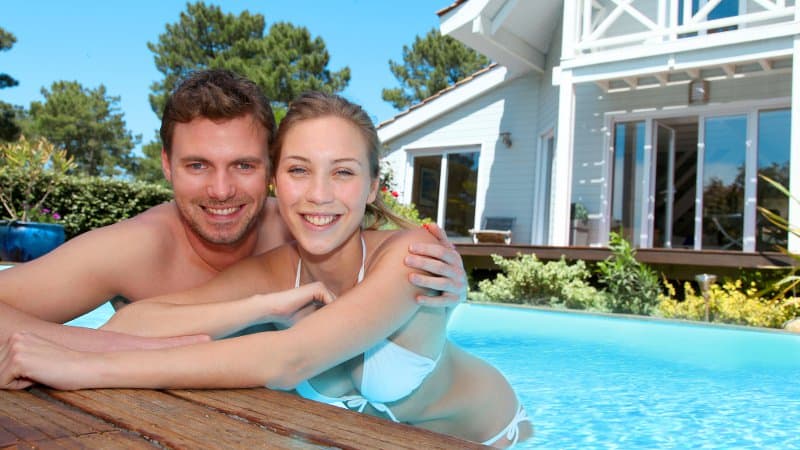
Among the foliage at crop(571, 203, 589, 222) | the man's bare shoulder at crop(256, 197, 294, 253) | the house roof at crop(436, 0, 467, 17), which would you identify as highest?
the house roof at crop(436, 0, 467, 17)

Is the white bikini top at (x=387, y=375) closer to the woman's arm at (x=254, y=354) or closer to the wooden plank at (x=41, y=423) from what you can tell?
the woman's arm at (x=254, y=354)

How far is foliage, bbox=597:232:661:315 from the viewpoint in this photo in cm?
829

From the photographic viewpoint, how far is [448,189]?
14.0m

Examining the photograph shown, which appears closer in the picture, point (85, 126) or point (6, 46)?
point (6, 46)

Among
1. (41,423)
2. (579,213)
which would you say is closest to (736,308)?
(579,213)

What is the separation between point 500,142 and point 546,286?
4.90 m

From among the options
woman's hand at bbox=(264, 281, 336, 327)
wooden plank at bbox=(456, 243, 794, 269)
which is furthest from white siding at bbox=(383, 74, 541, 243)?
woman's hand at bbox=(264, 281, 336, 327)

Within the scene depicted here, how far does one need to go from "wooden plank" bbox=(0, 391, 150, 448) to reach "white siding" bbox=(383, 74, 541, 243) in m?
11.5

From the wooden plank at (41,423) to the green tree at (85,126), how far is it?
44874mm

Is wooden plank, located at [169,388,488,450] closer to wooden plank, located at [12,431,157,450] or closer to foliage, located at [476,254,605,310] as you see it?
wooden plank, located at [12,431,157,450]

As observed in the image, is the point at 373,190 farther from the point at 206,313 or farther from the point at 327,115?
the point at 206,313

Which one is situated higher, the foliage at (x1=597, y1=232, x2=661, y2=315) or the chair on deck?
the chair on deck

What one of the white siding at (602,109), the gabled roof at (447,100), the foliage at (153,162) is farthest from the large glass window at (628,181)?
the foliage at (153,162)

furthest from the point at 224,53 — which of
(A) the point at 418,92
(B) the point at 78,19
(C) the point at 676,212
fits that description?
(B) the point at 78,19
